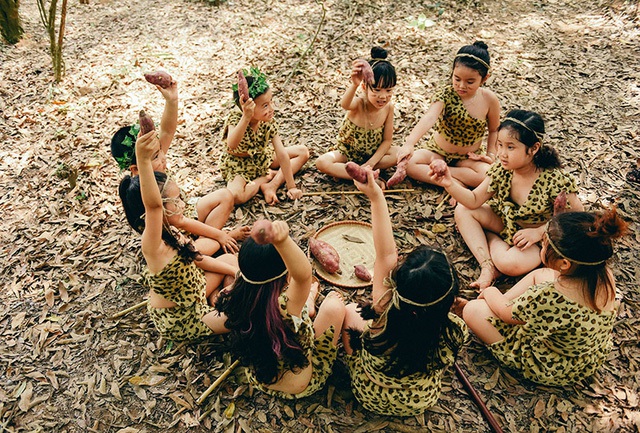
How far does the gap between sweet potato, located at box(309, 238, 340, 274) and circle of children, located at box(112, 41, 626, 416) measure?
36 cm

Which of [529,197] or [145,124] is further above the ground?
[145,124]

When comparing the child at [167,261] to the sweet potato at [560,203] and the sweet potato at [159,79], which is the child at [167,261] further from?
the sweet potato at [560,203]

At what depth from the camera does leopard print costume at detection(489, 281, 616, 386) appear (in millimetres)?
2643

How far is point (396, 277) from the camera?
229 cm

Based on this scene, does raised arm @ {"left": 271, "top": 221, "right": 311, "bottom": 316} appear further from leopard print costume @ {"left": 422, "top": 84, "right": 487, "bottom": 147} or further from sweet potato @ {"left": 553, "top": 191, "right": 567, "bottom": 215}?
leopard print costume @ {"left": 422, "top": 84, "right": 487, "bottom": 147}

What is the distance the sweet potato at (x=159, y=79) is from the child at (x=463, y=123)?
1994mm

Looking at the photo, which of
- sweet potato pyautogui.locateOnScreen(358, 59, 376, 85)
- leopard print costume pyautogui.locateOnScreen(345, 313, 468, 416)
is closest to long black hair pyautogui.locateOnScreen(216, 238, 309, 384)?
leopard print costume pyautogui.locateOnScreen(345, 313, 468, 416)

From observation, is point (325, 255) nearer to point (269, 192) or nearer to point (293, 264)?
point (269, 192)

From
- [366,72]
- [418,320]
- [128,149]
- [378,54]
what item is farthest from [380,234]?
[378,54]

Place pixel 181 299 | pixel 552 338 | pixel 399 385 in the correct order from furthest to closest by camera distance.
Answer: pixel 181 299 < pixel 552 338 < pixel 399 385

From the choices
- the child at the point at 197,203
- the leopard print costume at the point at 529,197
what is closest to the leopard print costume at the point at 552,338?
the leopard print costume at the point at 529,197

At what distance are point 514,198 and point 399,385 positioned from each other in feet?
6.22

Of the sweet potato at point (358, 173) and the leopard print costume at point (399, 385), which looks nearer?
the sweet potato at point (358, 173)

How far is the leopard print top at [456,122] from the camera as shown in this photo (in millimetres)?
4273
